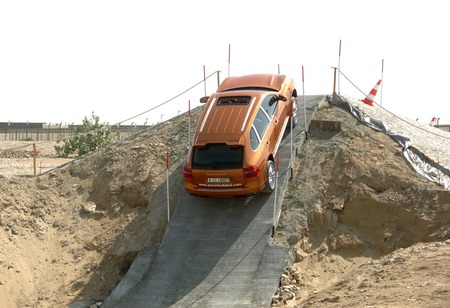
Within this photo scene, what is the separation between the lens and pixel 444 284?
10195 mm

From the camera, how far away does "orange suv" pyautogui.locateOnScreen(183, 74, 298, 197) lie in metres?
14.8

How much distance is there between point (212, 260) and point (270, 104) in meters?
4.24

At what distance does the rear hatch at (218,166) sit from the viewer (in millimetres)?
14789

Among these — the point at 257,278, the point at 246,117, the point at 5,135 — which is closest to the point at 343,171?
the point at 246,117

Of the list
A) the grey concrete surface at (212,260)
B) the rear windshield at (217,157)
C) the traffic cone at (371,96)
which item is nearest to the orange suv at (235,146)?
the rear windshield at (217,157)

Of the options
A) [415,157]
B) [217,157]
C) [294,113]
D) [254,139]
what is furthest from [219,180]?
[415,157]

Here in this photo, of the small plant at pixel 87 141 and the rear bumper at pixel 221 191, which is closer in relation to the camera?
the rear bumper at pixel 221 191

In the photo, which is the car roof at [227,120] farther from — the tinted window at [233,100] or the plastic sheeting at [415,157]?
the plastic sheeting at [415,157]

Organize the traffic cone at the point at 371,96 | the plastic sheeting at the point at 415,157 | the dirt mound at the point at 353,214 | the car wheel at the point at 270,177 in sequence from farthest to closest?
1. the traffic cone at the point at 371,96
2. the plastic sheeting at the point at 415,157
3. the car wheel at the point at 270,177
4. the dirt mound at the point at 353,214

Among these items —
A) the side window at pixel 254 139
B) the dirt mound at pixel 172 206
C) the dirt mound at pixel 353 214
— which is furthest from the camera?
the side window at pixel 254 139

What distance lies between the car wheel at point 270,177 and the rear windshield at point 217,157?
957 mm

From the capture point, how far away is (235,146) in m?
14.8

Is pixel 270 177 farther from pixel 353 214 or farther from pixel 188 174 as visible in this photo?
pixel 353 214

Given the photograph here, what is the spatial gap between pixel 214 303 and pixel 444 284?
466 cm
